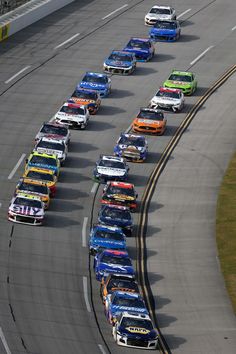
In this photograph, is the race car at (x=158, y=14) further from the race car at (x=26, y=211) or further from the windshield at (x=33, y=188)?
the race car at (x=26, y=211)

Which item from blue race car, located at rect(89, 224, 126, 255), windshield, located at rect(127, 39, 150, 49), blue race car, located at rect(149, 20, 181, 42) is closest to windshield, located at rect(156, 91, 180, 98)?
windshield, located at rect(127, 39, 150, 49)

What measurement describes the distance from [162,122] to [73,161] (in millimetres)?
7707

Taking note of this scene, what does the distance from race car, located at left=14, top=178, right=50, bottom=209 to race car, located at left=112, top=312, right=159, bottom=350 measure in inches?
588

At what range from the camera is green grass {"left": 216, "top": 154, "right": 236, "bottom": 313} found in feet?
214

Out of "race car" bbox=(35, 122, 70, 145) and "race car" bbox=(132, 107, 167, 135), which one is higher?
"race car" bbox=(35, 122, 70, 145)

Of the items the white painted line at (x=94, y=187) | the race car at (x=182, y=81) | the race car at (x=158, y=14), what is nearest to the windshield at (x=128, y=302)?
the white painted line at (x=94, y=187)

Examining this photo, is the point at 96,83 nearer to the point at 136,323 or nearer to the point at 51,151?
the point at 51,151

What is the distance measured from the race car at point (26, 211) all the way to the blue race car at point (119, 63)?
26.1m

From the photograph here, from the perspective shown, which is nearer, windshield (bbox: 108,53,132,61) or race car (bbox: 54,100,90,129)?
race car (bbox: 54,100,90,129)

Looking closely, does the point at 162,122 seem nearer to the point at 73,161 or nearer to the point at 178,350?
the point at 73,161

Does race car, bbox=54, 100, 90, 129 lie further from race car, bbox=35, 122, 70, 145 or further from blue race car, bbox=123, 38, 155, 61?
blue race car, bbox=123, 38, 155, 61

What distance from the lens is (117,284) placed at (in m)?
60.7

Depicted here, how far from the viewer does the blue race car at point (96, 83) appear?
88.8 metres

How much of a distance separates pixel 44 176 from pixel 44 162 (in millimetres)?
2036
